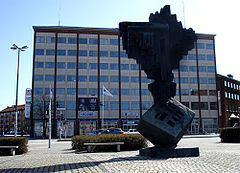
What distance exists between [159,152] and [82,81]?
43.9 meters

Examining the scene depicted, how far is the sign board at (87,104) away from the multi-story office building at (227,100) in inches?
1061

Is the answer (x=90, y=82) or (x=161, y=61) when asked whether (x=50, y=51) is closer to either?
(x=90, y=82)

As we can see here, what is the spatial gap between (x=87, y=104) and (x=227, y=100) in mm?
33430

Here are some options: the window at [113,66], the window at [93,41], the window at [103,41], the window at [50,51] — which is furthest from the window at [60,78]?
the window at [103,41]

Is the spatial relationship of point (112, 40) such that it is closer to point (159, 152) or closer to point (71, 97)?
point (71, 97)

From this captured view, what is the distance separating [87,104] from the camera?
51.5 meters

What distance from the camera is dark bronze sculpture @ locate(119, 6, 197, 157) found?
1070cm

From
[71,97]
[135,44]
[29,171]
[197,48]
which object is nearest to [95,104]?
[71,97]

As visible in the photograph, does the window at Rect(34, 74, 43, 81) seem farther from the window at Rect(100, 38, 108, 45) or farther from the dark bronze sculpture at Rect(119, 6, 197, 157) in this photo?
the dark bronze sculpture at Rect(119, 6, 197, 157)

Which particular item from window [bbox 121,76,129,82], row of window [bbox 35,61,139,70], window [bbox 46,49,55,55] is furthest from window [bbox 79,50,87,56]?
window [bbox 121,76,129,82]

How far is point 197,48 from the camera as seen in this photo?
2314 inches

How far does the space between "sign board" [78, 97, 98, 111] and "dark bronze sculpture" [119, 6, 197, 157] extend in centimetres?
3956

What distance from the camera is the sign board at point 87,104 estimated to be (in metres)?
51.3

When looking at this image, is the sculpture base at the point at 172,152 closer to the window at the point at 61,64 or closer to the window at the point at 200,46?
the window at the point at 61,64
